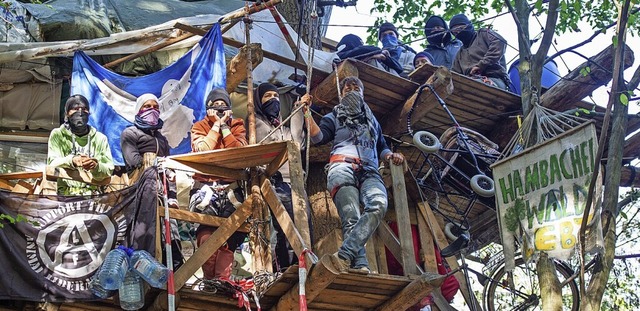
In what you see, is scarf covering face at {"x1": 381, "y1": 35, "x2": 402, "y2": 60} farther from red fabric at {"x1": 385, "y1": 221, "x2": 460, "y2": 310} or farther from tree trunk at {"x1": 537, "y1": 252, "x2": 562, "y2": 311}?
tree trunk at {"x1": 537, "y1": 252, "x2": 562, "y2": 311}

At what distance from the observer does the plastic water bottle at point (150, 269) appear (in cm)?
776

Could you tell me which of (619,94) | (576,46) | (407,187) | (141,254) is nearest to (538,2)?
(576,46)

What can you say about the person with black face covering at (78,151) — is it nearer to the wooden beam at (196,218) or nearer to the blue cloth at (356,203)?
the wooden beam at (196,218)

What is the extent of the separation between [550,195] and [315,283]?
85.8 inches

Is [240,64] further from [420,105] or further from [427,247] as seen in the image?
[427,247]

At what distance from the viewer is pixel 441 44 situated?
1306 cm

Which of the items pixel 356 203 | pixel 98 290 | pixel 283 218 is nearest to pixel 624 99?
pixel 356 203

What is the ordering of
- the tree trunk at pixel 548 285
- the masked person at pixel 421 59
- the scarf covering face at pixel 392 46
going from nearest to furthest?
the tree trunk at pixel 548 285, the masked person at pixel 421 59, the scarf covering face at pixel 392 46

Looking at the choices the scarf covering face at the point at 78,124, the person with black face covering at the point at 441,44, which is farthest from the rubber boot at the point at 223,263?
the person with black face covering at the point at 441,44

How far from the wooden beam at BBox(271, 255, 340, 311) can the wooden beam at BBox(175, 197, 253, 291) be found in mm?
779

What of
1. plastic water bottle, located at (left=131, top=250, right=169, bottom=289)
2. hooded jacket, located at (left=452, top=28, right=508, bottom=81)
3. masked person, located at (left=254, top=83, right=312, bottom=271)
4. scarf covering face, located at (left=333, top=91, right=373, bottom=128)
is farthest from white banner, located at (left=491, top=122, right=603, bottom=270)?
hooded jacket, located at (left=452, top=28, right=508, bottom=81)

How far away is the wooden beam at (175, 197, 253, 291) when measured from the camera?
26.4 feet

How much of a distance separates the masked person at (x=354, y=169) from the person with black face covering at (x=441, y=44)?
338 cm

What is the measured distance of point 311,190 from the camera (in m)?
11.2
